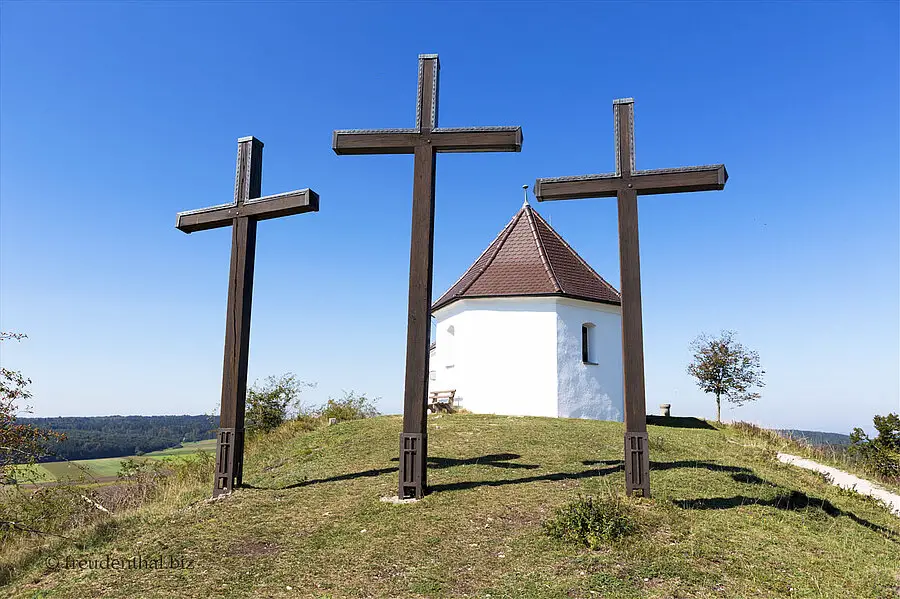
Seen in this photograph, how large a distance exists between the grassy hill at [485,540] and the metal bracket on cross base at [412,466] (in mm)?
228

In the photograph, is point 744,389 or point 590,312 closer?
point 590,312

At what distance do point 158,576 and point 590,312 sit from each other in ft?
51.4

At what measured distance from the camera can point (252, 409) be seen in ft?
59.3

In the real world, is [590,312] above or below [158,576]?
above

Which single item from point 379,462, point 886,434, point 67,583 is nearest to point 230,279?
→ point 379,462

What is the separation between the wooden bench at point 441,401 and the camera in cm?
1862

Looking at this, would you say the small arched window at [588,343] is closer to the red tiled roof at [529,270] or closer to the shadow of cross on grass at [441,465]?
the red tiled roof at [529,270]

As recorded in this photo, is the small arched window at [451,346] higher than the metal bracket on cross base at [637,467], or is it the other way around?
Result: the small arched window at [451,346]

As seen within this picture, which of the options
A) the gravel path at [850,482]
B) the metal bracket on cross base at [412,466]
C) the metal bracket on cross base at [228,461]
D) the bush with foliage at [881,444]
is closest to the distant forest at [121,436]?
the metal bracket on cross base at [228,461]

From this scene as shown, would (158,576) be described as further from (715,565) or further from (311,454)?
(311,454)

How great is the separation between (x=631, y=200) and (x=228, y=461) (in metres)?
6.79

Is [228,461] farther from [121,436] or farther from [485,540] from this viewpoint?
[121,436]

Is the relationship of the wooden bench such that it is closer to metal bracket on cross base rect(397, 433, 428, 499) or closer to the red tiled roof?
the red tiled roof

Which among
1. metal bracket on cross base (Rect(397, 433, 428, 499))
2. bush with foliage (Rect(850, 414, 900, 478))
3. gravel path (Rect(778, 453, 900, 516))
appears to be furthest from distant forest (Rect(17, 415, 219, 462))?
bush with foliage (Rect(850, 414, 900, 478))
